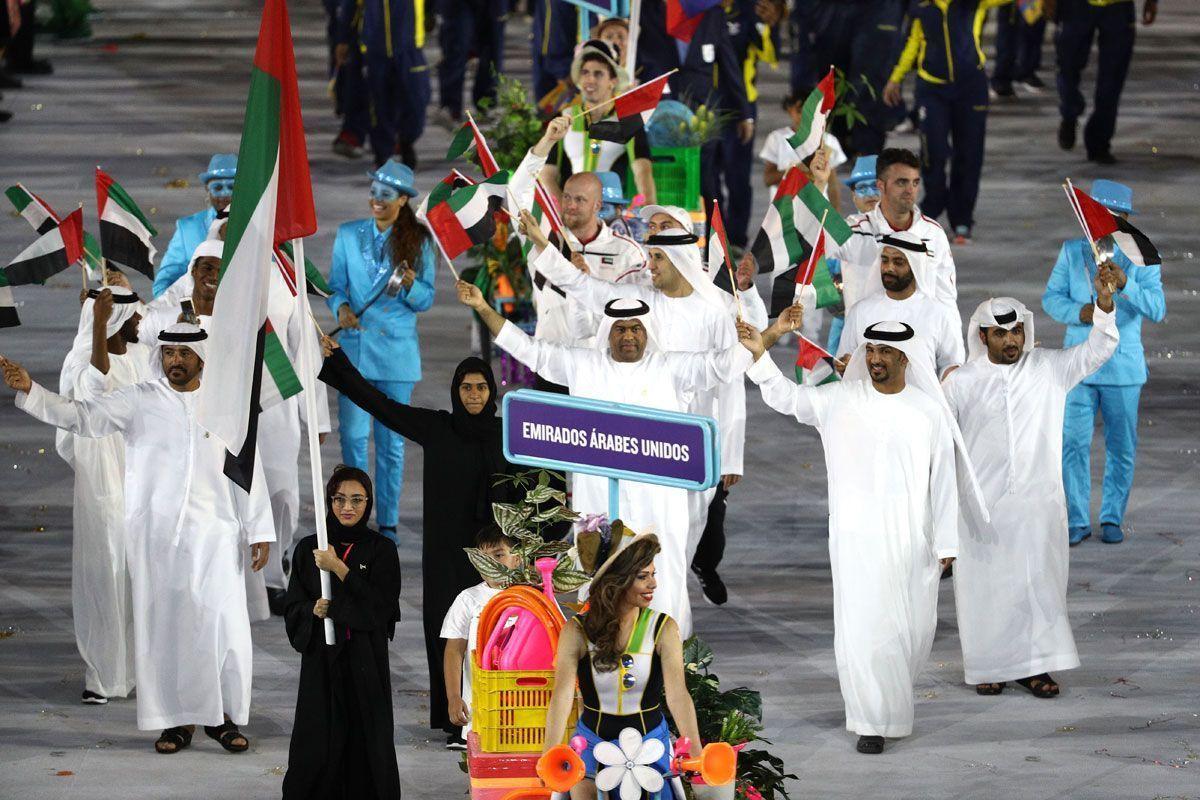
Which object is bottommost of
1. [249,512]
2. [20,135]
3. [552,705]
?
[20,135]

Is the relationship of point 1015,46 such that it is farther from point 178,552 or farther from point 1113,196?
point 178,552

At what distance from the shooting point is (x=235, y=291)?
9383 mm

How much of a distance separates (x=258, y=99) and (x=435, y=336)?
852cm

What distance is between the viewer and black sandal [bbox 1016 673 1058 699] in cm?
1159

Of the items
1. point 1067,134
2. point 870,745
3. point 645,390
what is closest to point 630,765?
point 870,745

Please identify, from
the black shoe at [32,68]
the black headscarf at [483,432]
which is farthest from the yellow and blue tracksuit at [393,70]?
the black headscarf at [483,432]

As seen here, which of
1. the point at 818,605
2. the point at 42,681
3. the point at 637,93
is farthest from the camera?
the point at 637,93

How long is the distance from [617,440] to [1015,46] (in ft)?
57.1

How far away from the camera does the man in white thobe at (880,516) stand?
→ 10.9m

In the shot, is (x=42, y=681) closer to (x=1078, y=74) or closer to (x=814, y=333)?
(x=814, y=333)

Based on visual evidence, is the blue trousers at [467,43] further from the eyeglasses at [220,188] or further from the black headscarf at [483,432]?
the black headscarf at [483,432]

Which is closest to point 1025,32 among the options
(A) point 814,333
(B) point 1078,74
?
(B) point 1078,74

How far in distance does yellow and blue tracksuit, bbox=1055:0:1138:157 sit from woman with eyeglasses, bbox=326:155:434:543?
10013mm

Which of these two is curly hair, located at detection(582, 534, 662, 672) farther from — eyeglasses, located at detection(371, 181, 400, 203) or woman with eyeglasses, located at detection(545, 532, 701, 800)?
eyeglasses, located at detection(371, 181, 400, 203)
